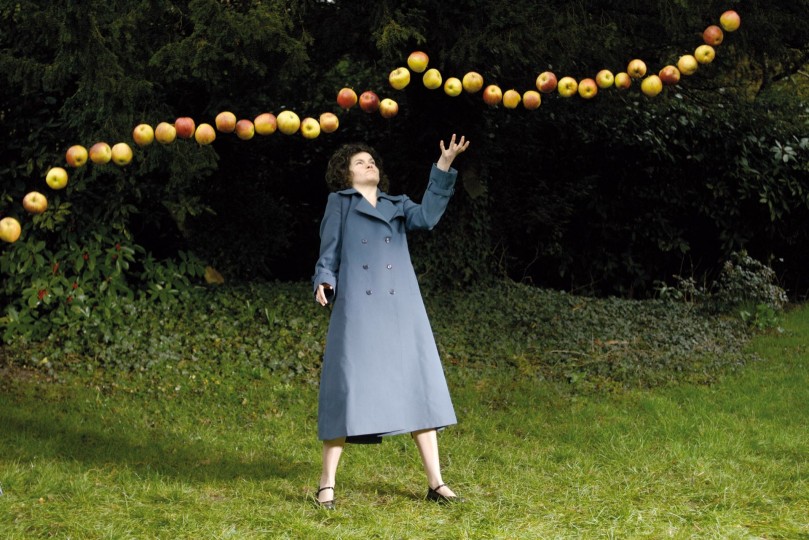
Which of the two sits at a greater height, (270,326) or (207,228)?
(207,228)

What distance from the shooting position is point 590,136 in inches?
361

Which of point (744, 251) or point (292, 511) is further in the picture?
point (744, 251)

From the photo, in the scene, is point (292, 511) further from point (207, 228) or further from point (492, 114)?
point (492, 114)

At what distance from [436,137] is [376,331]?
13.0ft

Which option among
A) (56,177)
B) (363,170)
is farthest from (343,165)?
(56,177)

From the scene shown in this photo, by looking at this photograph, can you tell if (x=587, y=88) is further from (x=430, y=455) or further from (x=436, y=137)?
(x=436, y=137)

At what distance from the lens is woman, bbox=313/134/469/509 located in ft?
13.2

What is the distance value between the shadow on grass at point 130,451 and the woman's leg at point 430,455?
79 cm

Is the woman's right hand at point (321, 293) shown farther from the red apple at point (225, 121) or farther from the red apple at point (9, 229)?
the red apple at point (9, 229)

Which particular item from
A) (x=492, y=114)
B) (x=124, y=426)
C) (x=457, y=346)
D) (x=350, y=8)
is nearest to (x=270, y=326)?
(x=457, y=346)

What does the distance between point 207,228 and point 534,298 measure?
292cm

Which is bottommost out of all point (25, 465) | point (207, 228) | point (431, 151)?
point (25, 465)

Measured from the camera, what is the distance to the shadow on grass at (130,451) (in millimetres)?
4703

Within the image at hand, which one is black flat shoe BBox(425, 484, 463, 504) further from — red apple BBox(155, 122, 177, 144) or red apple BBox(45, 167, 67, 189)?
red apple BBox(45, 167, 67, 189)
